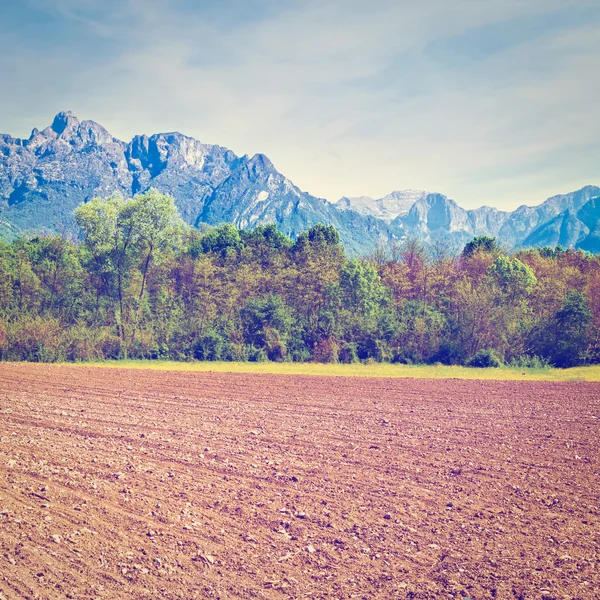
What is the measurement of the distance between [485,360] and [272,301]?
17207mm

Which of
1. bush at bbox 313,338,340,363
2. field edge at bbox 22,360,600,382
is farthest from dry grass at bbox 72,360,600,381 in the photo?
bush at bbox 313,338,340,363

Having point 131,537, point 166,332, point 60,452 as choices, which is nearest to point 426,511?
point 131,537

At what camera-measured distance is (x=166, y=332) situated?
44500mm

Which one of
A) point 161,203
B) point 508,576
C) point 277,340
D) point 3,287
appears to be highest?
point 161,203

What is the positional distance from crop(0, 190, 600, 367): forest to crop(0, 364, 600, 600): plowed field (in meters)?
19.2

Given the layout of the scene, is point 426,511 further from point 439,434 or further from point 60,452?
point 60,452

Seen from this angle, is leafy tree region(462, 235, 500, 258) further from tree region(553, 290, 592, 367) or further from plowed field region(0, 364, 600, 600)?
plowed field region(0, 364, 600, 600)

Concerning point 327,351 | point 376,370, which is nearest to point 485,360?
point 376,370

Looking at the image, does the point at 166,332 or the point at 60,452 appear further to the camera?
the point at 166,332

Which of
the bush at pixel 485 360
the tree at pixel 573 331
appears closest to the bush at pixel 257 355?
the bush at pixel 485 360

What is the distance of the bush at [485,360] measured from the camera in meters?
37.8

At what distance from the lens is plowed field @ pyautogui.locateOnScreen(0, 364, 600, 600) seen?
823cm

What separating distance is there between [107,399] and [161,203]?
26479 mm

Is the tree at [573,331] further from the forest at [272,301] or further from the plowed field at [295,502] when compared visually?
the plowed field at [295,502]
